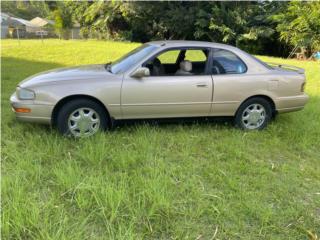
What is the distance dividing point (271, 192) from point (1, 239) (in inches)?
99.7

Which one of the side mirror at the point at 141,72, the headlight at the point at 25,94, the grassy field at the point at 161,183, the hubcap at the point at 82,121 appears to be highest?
the side mirror at the point at 141,72

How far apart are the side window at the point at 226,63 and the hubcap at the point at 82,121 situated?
1.92m

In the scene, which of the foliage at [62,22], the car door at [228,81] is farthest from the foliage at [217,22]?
the car door at [228,81]

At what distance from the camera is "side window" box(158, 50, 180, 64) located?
16.1ft

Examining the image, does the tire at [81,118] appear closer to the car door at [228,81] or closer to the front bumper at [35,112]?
the front bumper at [35,112]

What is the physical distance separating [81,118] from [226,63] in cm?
234

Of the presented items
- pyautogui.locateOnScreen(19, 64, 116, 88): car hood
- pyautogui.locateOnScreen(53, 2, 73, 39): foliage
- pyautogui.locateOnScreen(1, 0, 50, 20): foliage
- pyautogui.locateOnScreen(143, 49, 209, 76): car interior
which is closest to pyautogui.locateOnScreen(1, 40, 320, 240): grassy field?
pyautogui.locateOnScreen(19, 64, 116, 88): car hood

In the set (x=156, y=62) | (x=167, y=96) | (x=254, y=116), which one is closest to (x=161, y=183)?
(x=167, y=96)

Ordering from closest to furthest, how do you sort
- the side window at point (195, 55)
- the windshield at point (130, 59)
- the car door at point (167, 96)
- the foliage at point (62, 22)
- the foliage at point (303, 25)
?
the car door at point (167, 96)
the windshield at point (130, 59)
the side window at point (195, 55)
the foliage at point (303, 25)
the foliage at point (62, 22)

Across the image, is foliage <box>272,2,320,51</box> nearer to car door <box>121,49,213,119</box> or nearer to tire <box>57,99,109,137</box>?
car door <box>121,49,213,119</box>

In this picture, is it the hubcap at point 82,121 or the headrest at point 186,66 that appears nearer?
the hubcap at point 82,121

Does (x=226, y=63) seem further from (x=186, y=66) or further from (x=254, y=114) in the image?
(x=254, y=114)

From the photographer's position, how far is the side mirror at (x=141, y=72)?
173 inches

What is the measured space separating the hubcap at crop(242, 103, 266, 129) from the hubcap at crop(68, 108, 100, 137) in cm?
233
